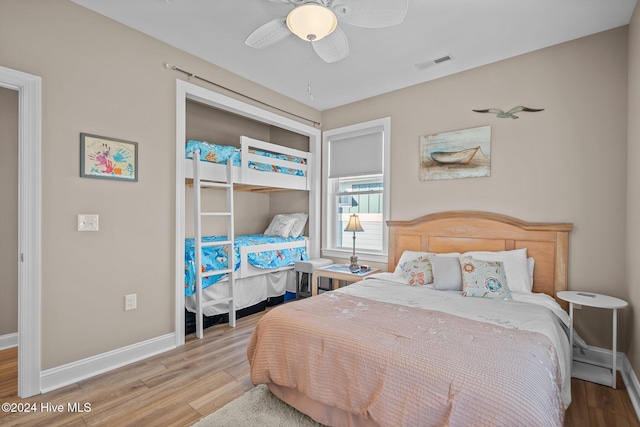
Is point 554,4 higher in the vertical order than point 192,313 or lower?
higher

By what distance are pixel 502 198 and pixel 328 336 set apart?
7.64 feet

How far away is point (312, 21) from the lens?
183 centimetres

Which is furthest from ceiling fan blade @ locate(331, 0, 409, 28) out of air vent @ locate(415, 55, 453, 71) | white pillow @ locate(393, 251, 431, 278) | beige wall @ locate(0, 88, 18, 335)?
beige wall @ locate(0, 88, 18, 335)

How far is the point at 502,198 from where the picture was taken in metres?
3.00

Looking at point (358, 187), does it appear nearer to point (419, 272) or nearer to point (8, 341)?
point (419, 272)

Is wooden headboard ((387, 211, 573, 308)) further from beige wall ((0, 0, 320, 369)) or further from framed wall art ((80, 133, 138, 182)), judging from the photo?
framed wall art ((80, 133, 138, 182))

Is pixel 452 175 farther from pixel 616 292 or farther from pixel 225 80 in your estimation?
pixel 225 80

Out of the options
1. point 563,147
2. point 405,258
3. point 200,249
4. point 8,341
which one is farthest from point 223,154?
point 563,147

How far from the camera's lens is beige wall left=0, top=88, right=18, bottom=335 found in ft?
9.34

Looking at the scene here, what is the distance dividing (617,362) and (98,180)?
429cm

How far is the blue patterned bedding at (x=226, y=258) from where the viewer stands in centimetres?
308

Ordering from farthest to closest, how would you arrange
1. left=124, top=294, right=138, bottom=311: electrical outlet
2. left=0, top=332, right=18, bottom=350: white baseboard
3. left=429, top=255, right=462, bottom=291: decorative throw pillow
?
1. left=0, top=332, right=18, bottom=350: white baseboard
2. left=429, top=255, right=462, bottom=291: decorative throw pillow
3. left=124, top=294, right=138, bottom=311: electrical outlet

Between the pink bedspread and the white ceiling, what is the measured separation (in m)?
2.19

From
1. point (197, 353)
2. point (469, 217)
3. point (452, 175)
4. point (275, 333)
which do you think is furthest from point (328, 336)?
point (452, 175)
